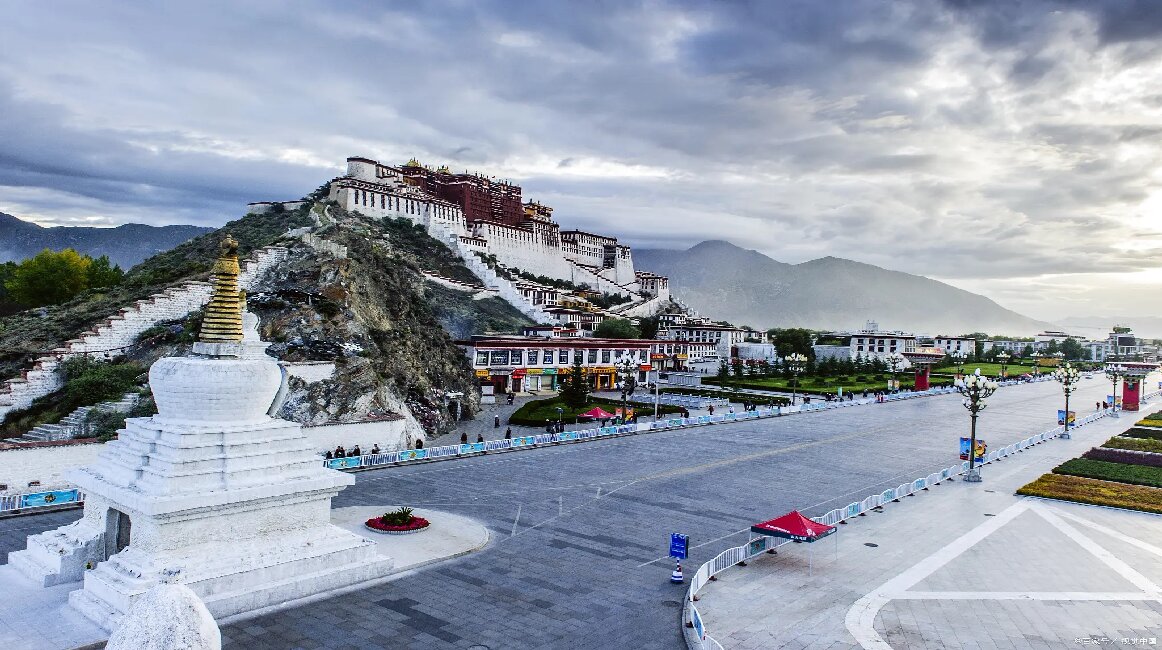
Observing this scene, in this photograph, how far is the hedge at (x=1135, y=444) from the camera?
39.3 m

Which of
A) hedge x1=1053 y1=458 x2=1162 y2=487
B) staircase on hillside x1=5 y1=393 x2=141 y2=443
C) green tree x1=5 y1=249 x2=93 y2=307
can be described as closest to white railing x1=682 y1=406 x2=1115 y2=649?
Answer: hedge x1=1053 y1=458 x2=1162 y2=487

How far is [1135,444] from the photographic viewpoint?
40.4 meters

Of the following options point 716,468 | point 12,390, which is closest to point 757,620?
point 716,468

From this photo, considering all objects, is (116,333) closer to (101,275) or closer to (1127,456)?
(101,275)

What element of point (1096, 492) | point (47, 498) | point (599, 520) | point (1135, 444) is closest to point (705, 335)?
point (1135, 444)

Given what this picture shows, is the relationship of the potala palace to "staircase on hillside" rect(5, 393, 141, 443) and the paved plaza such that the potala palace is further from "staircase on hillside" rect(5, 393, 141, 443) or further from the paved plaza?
"staircase on hillside" rect(5, 393, 141, 443)

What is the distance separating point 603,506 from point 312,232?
34016 mm

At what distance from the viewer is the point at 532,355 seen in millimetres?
66188

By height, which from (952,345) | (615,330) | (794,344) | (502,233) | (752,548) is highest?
(502,233)

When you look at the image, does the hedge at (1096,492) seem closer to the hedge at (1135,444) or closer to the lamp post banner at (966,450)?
the lamp post banner at (966,450)

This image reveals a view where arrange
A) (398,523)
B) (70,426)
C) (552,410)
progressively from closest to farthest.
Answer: (398,523) < (70,426) < (552,410)

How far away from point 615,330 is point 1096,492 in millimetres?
62960

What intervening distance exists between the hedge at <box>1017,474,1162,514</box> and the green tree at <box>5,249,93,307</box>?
60257mm

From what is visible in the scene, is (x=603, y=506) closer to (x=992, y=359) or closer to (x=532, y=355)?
(x=532, y=355)
